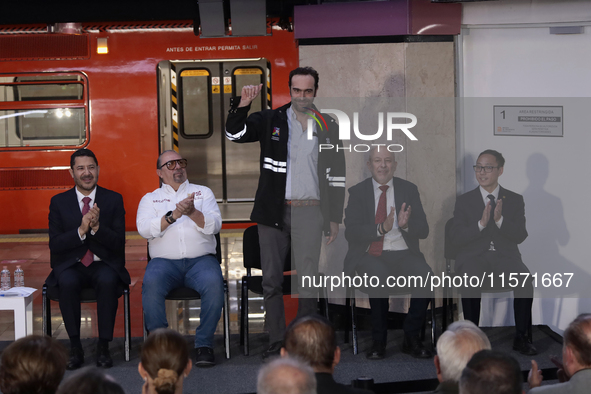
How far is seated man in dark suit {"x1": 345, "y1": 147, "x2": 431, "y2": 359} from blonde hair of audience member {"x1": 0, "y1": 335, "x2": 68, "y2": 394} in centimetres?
234

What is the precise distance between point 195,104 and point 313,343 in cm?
603

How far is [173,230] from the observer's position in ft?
13.8

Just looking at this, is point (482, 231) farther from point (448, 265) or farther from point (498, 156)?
point (498, 156)

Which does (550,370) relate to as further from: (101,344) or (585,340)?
(101,344)

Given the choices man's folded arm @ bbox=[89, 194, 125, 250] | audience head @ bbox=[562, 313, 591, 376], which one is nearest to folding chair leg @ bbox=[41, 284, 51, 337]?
man's folded arm @ bbox=[89, 194, 125, 250]

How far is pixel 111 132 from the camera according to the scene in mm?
7547

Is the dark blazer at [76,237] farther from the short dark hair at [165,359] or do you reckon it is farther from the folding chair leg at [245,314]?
the short dark hair at [165,359]

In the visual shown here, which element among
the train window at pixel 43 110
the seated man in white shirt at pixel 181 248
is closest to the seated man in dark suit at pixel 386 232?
the seated man in white shirt at pixel 181 248

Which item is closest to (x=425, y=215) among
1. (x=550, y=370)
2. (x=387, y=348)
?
(x=387, y=348)

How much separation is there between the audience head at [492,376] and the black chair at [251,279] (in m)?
2.24

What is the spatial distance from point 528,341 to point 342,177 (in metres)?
1.57

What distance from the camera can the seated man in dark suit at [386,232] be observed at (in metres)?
4.07

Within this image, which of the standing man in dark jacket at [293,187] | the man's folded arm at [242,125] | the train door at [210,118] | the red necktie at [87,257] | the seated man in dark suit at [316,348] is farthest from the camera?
the train door at [210,118]

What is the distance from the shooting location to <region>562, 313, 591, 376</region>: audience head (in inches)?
94.7
